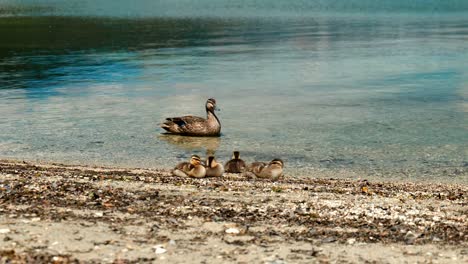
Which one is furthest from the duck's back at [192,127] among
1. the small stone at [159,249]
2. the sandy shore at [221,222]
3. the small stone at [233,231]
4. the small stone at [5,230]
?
the small stone at [159,249]

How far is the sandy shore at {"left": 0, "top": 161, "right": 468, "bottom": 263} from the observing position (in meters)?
9.12

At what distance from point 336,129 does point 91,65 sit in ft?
61.4

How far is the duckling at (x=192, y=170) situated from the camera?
14.9 m

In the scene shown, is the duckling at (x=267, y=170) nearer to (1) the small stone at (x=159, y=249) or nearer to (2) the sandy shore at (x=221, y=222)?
(2) the sandy shore at (x=221, y=222)

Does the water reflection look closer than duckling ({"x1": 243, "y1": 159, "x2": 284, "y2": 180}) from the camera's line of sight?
No

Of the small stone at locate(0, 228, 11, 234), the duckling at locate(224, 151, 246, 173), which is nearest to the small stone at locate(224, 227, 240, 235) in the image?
the small stone at locate(0, 228, 11, 234)

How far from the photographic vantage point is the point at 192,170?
49.2ft

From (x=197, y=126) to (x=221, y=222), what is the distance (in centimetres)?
1035

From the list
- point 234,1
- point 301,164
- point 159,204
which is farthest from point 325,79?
point 234,1

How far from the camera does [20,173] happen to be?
14.4m

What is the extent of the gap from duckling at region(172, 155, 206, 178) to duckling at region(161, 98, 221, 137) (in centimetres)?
516

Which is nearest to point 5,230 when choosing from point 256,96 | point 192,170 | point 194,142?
point 192,170

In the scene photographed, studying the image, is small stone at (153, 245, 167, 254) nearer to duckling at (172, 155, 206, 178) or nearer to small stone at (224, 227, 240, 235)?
small stone at (224, 227, 240, 235)

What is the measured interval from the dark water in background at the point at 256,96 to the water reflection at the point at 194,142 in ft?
0.19
